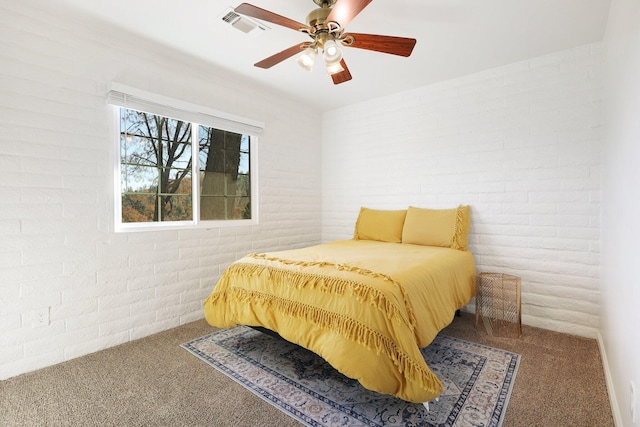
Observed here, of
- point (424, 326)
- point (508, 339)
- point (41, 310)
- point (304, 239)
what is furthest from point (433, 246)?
point (41, 310)

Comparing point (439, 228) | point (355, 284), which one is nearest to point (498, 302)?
point (439, 228)

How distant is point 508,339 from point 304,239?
92.7 inches

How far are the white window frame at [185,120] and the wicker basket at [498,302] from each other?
229cm

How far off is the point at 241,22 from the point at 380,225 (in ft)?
7.37

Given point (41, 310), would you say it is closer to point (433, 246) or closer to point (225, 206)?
point (225, 206)

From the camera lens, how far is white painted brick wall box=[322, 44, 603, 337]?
244cm

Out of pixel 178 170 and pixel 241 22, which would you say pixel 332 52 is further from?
pixel 178 170

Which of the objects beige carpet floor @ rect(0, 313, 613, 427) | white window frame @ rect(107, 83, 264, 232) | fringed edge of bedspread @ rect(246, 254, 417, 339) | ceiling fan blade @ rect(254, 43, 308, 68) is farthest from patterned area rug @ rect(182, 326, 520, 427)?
ceiling fan blade @ rect(254, 43, 308, 68)

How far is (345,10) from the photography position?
4.97ft

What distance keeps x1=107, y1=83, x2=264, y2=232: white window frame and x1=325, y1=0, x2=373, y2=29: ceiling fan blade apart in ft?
5.35

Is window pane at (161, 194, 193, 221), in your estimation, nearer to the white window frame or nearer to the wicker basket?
the white window frame

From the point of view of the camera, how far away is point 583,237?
8.01 ft

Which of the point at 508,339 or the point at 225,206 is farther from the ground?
the point at 225,206

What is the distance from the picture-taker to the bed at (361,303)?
145 cm
